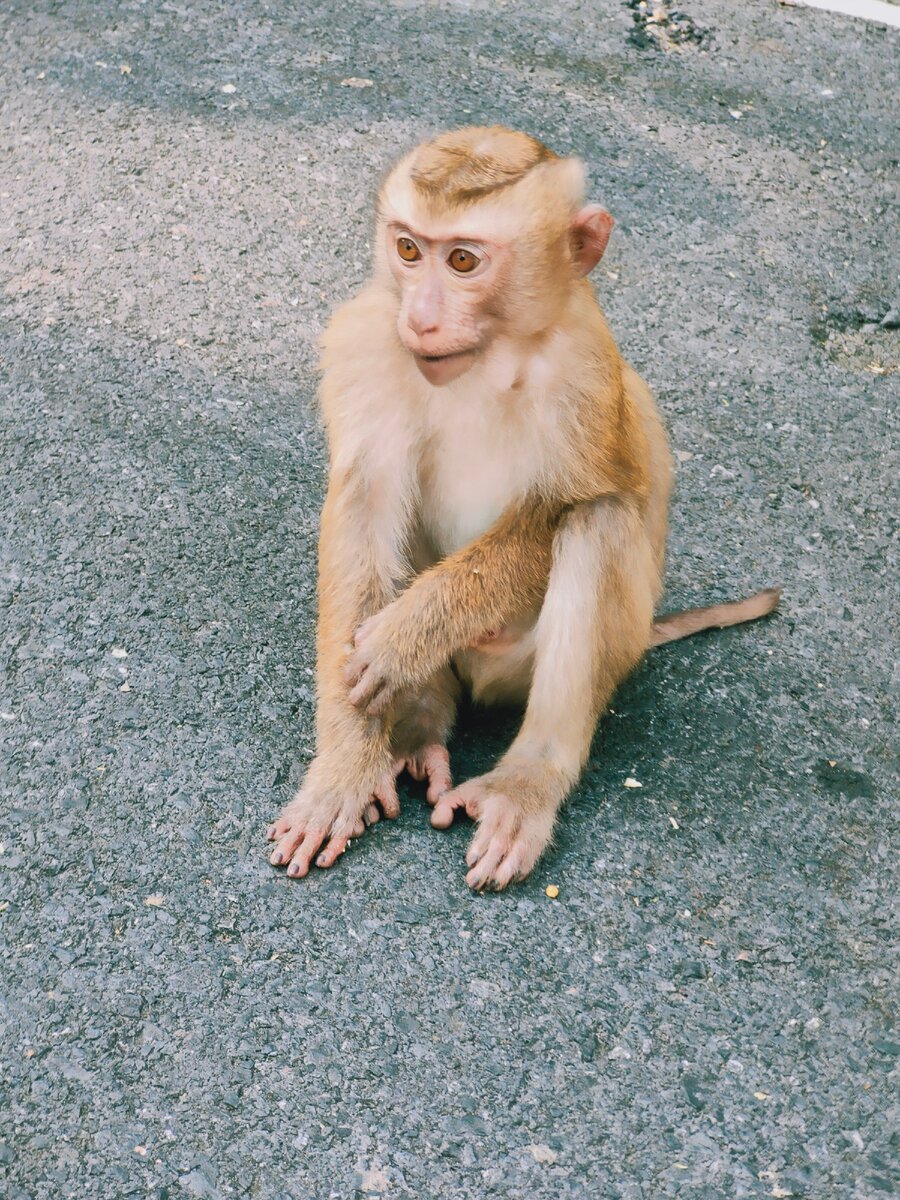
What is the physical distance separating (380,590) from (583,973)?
0.98 m

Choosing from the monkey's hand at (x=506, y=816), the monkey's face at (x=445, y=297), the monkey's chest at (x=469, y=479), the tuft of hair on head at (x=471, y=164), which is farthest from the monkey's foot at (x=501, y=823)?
the tuft of hair on head at (x=471, y=164)

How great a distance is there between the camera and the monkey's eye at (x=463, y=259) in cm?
279

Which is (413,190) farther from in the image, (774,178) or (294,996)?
(774,178)

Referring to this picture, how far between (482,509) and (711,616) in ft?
2.75

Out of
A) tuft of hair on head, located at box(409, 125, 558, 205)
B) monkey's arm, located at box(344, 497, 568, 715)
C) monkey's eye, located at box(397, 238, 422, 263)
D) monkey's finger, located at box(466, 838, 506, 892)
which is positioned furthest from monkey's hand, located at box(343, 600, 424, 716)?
tuft of hair on head, located at box(409, 125, 558, 205)

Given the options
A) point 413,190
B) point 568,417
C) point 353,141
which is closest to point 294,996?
point 568,417

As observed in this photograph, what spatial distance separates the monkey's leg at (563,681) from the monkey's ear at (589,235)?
0.52m

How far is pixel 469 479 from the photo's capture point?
10.2ft

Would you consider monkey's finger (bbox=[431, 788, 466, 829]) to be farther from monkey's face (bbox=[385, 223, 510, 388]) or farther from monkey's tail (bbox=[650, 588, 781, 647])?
monkey's face (bbox=[385, 223, 510, 388])

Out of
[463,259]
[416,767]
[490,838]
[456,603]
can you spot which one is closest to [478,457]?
[456,603]

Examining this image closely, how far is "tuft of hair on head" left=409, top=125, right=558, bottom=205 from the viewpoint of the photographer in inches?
108

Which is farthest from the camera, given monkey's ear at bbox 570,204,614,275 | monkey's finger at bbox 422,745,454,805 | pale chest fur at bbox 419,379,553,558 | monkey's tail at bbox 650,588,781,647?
monkey's tail at bbox 650,588,781,647

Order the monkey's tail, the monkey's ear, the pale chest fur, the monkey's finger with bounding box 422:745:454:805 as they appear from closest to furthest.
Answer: the monkey's ear
the pale chest fur
the monkey's finger with bounding box 422:745:454:805
the monkey's tail

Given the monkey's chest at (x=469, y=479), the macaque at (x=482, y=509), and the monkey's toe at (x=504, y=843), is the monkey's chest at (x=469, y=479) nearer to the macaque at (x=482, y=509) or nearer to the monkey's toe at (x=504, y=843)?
the macaque at (x=482, y=509)
